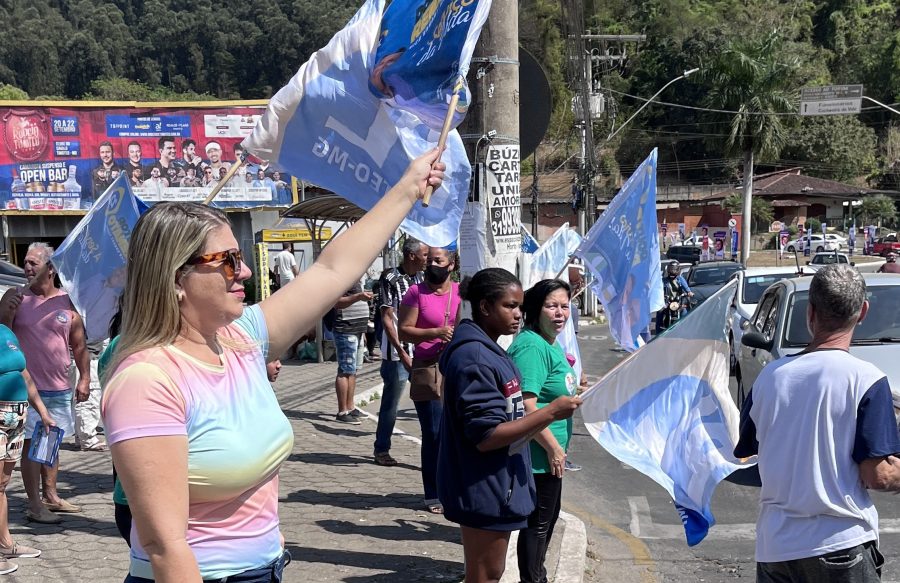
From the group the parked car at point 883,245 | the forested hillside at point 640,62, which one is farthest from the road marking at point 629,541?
the parked car at point 883,245

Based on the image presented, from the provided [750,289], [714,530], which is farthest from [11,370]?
[750,289]

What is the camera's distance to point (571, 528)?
6277 mm

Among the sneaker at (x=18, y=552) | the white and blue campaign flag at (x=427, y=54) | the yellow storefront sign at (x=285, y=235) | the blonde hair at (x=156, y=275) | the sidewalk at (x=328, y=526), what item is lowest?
the sidewalk at (x=328, y=526)

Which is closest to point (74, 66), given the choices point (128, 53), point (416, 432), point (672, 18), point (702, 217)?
point (128, 53)

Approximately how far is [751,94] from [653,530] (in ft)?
122

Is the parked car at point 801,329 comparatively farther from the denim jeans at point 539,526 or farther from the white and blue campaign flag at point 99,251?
the white and blue campaign flag at point 99,251

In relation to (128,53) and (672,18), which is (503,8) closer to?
(672,18)

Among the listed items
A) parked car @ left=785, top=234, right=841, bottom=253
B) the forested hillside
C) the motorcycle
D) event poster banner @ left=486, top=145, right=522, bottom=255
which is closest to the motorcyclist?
the motorcycle

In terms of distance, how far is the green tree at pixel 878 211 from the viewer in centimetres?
6638

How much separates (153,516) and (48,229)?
34.1 metres

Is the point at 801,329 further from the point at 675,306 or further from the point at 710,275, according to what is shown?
the point at 710,275

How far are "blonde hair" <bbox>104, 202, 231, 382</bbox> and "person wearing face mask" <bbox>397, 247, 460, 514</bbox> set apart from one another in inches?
178

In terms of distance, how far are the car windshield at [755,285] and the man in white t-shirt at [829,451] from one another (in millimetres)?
12693

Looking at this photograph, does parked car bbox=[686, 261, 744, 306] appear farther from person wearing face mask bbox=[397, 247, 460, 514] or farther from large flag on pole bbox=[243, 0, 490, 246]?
large flag on pole bbox=[243, 0, 490, 246]
